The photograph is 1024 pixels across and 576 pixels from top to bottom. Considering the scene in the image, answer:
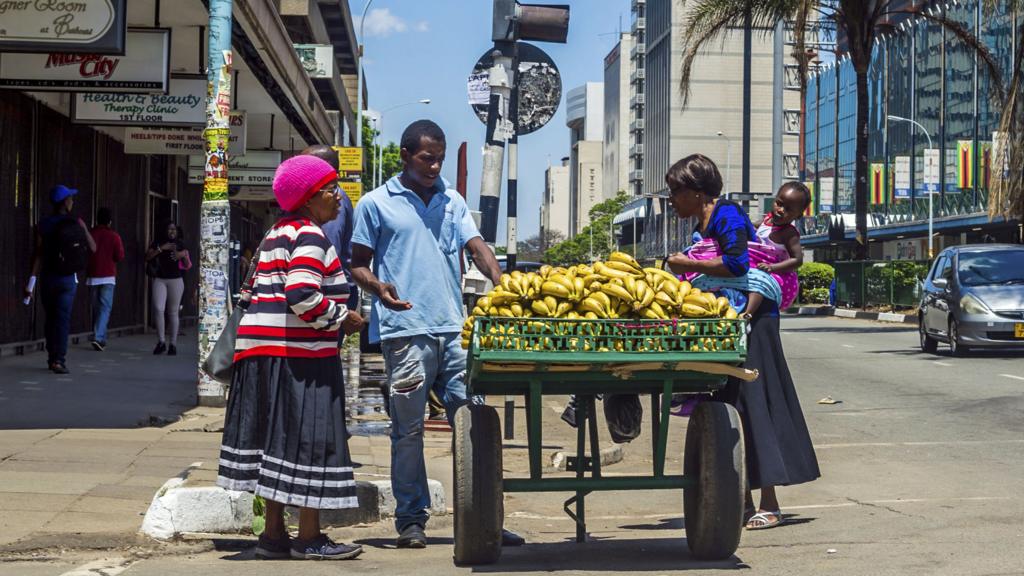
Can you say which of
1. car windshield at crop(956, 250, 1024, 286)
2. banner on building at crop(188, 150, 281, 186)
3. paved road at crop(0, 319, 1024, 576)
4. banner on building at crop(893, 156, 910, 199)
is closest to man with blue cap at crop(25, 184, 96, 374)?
paved road at crop(0, 319, 1024, 576)

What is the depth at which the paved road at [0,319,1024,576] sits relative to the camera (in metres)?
5.95

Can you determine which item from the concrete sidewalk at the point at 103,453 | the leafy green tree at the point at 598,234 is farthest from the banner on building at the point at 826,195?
the concrete sidewalk at the point at 103,453

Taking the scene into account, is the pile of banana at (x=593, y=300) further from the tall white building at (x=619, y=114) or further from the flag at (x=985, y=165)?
the tall white building at (x=619, y=114)

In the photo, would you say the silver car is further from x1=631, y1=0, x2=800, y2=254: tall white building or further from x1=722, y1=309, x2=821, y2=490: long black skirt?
x1=631, y1=0, x2=800, y2=254: tall white building

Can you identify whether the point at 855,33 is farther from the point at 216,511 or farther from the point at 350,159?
the point at 216,511

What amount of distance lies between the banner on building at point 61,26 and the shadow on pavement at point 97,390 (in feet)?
9.85

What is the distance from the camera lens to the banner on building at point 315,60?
111ft

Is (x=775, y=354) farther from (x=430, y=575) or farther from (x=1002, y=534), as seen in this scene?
(x=430, y=575)

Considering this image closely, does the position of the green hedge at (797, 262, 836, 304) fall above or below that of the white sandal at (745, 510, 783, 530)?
above

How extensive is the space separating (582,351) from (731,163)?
131 m

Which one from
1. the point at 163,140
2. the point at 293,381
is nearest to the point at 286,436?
the point at 293,381

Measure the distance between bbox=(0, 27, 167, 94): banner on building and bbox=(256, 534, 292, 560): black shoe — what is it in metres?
8.31

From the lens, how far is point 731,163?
135m

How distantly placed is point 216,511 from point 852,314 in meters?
35.6
